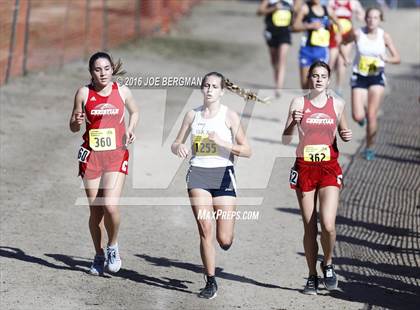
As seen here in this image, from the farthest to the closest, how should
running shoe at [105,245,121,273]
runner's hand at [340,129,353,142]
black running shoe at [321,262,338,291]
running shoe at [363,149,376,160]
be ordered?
running shoe at [363,149,376,160] → running shoe at [105,245,121,273] → black running shoe at [321,262,338,291] → runner's hand at [340,129,353,142]

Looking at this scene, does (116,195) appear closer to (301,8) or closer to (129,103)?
(129,103)

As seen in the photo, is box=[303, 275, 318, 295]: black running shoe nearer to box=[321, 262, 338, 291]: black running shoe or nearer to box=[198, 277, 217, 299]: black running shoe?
box=[321, 262, 338, 291]: black running shoe

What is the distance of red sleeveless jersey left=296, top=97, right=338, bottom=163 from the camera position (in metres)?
9.45

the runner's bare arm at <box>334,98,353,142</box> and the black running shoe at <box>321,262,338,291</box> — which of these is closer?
the runner's bare arm at <box>334,98,353,142</box>

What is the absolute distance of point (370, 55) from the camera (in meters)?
14.9

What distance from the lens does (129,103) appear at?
390 inches

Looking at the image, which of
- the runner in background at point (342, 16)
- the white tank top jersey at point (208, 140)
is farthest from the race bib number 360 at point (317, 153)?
the runner in background at point (342, 16)

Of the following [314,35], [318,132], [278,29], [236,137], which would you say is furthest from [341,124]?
[278,29]

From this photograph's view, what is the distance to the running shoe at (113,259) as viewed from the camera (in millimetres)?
9953

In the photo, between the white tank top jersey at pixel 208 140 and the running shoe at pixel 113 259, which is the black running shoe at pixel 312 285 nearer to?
the white tank top jersey at pixel 208 140

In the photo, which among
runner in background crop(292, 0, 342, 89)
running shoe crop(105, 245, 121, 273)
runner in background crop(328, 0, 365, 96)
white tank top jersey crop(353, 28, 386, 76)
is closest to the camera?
running shoe crop(105, 245, 121, 273)

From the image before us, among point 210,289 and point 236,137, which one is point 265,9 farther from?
point 210,289

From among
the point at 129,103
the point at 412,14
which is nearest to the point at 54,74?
the point at 129,103

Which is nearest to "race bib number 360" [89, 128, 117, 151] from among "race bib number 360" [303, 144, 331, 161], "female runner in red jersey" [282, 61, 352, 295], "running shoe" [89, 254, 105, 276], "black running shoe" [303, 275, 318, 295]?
"running shoe" [89, 254, 105, 276]
